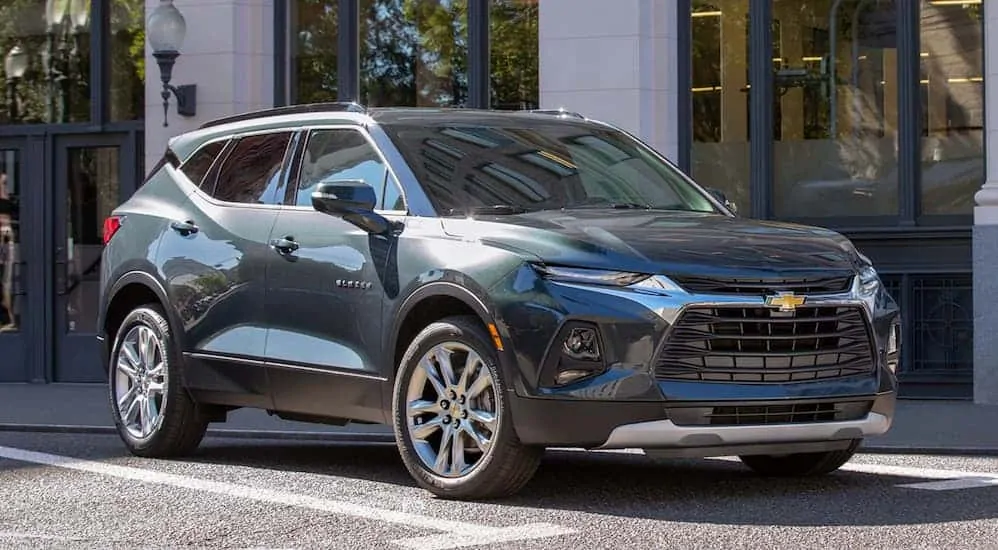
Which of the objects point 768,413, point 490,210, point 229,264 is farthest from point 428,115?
point 768,413

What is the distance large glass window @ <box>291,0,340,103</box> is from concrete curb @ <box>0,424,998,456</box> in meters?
6.06

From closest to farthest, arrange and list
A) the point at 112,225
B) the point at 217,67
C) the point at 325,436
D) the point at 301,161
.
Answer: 1. the point at 301,161
2. the point at 112,225
3. the point at 325,436
4. the point at 217,67

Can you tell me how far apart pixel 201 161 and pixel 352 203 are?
2.00 meters

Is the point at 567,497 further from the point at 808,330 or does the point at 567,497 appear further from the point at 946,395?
the point at 946,395

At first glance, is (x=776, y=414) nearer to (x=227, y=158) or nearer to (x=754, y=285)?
(x=754, y=285)

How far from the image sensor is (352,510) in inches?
295

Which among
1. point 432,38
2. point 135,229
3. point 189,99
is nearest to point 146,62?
point 189,99

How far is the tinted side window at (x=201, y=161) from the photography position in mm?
9924

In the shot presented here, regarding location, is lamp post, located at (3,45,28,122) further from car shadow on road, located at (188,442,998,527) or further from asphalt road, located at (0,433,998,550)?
car shadow on road, located at (188,442,998,527)

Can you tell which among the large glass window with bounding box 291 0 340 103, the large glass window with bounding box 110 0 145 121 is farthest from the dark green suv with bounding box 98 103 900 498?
the large glass window with bounding box 110 0 145 121

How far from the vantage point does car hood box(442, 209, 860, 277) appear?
7.39m

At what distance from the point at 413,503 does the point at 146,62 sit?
10.7 m

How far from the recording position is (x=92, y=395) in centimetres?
1591

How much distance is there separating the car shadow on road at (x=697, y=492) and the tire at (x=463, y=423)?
0.50 feet
